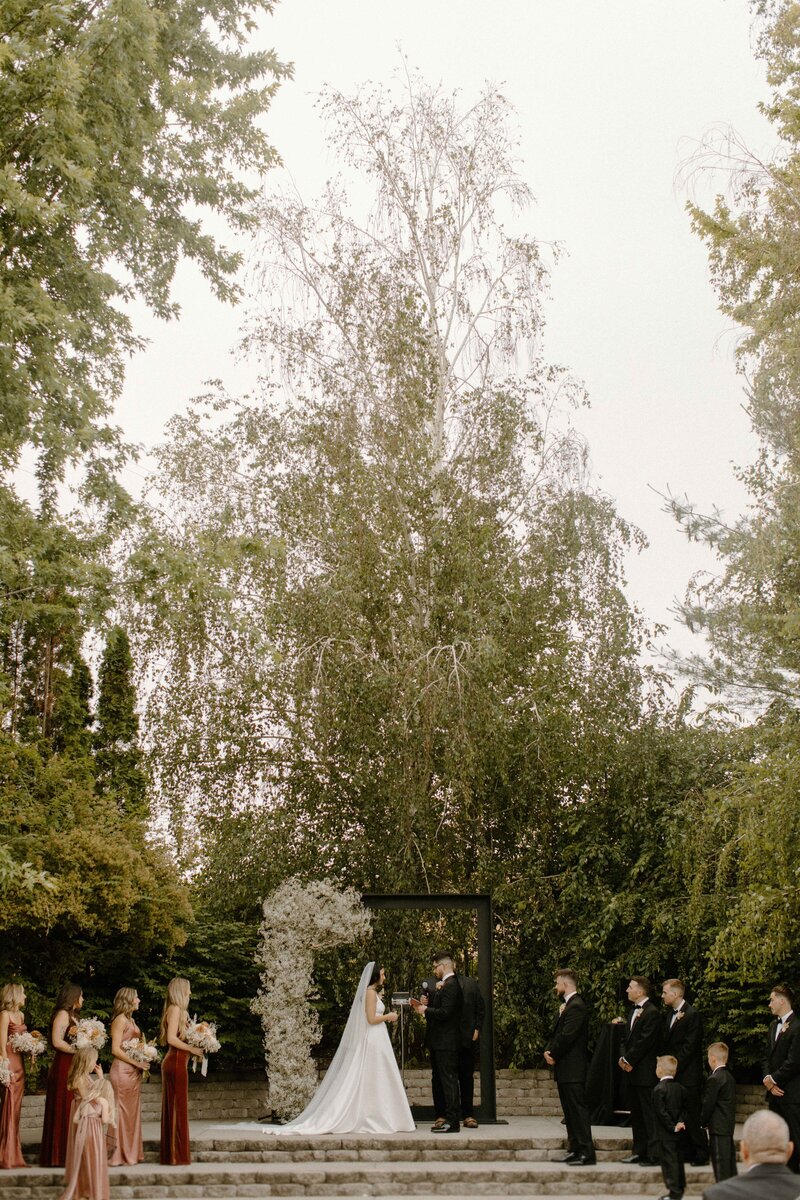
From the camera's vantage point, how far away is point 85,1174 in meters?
9.30

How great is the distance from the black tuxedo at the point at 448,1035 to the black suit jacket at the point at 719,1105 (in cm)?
313

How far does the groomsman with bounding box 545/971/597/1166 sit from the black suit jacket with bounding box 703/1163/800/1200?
7.42 m

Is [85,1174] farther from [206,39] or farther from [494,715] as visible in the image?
[206,39]

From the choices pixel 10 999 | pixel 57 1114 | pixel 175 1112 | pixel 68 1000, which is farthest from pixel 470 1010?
pixel 10 999

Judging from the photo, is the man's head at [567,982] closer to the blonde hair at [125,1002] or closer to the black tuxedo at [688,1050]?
the black tuxedo at [688,1050]

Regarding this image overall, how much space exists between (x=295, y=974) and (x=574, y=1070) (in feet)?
10.3

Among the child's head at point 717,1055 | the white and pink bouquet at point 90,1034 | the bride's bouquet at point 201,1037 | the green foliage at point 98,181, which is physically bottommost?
the child's head at point 717,1055

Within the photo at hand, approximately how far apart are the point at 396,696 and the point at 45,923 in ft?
15.6

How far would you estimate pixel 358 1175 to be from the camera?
1070 cm

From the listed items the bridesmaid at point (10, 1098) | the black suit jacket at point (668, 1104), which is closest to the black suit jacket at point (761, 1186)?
the black suit jacket at point (668, 1104)

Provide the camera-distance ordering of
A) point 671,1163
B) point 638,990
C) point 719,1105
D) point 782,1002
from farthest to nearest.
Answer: point 638,990 → point 782,1002 → point 671,1163 → point 719,1105

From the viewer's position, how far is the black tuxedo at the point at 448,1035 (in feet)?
39.9

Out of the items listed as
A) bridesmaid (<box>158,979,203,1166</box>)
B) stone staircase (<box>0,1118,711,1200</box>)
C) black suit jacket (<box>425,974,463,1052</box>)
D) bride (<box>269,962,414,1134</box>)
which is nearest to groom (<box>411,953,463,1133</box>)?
black suit jacket (<box>425,974,463,1052</box>)

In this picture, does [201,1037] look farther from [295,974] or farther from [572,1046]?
[572,1046]
